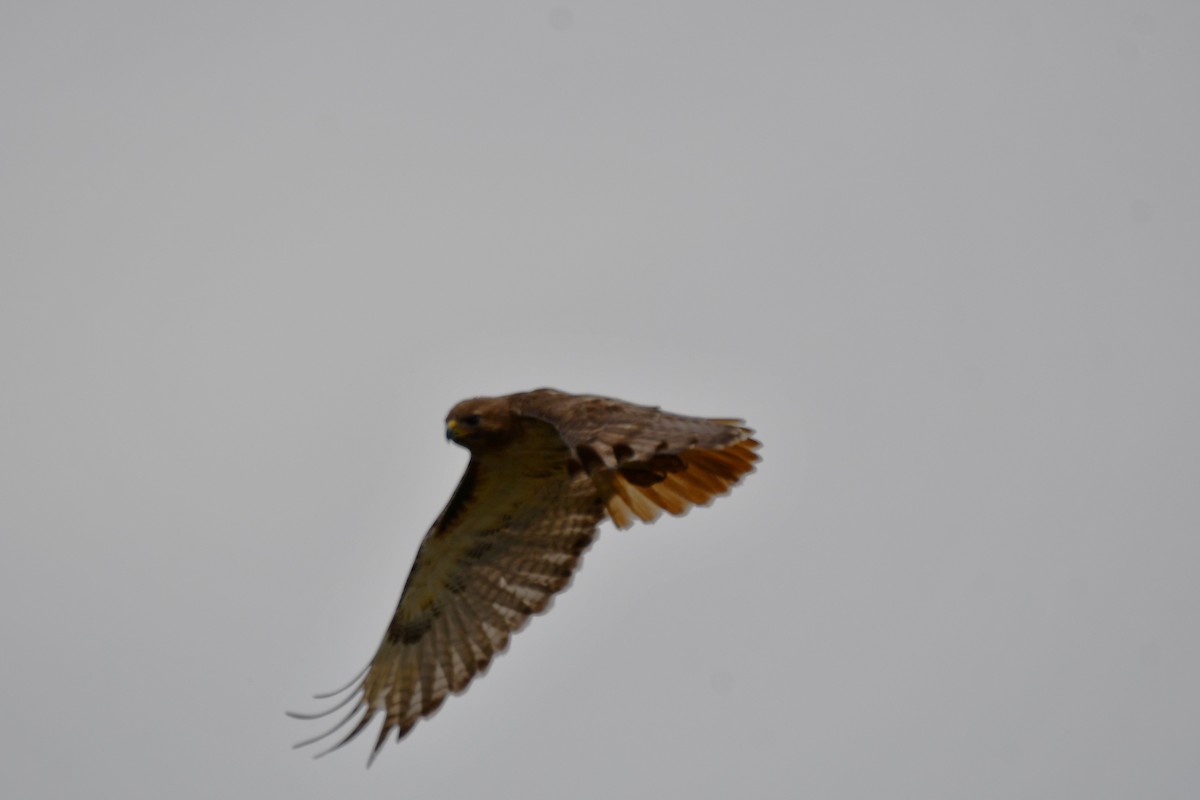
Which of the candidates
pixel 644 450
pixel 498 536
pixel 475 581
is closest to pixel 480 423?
pixel 498 536

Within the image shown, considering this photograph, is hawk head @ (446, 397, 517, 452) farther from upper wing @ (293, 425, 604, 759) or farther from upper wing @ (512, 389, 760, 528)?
upper wing @ (293, 425, 604, 759)

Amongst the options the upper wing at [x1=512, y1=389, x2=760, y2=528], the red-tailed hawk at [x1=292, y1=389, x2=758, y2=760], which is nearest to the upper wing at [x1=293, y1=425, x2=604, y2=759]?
the red-tailed hawk at [x1=292, y1=389, x2=758, y2=760]

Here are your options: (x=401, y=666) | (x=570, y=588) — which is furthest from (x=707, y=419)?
(x=401, y=666)

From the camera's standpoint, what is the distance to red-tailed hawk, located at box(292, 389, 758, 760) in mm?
11406

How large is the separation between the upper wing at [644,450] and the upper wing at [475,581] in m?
0.32

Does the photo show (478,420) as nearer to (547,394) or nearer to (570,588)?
(547,394)

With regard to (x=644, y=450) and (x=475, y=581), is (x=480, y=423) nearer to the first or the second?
(x=475, y=581)

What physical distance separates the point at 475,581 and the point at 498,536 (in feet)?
1.26

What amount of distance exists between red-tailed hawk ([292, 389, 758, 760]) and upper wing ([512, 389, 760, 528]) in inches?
0.5

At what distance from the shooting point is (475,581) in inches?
478

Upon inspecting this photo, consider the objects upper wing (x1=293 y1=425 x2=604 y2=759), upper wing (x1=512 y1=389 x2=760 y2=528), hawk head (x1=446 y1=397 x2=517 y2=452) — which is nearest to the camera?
upper wing (x1=512 y1=389 x2=760 y2=528)

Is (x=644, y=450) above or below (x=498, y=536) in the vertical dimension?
below

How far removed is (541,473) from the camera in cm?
1166

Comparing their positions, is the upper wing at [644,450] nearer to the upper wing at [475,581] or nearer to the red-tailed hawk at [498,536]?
the red-tailed hawk at [498,536]
